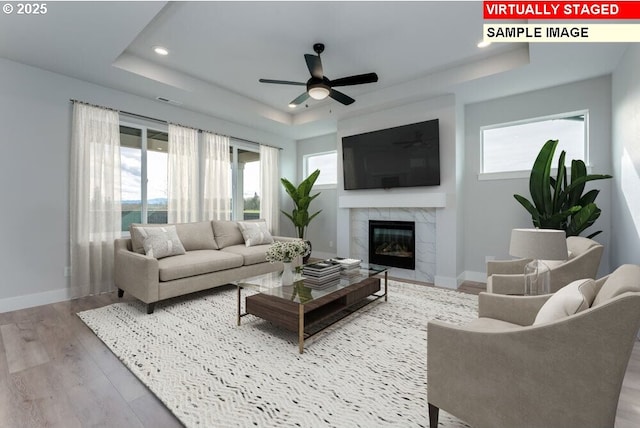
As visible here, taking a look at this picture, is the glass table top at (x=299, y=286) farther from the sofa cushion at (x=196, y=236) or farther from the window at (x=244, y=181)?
the window at (x=244, y=181)

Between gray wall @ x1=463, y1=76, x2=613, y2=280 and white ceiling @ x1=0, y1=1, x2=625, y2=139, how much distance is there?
22 centimetres

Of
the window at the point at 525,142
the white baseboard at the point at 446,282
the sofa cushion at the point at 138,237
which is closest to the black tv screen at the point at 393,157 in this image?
the window at the point at 525,142

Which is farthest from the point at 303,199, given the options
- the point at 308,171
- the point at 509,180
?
the point at 509,180

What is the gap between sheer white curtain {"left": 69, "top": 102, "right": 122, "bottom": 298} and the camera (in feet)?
11.6

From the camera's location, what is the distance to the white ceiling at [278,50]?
8.57 feet

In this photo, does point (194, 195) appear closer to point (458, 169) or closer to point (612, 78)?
point (458, 169)

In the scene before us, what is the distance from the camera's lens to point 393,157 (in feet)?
15.2

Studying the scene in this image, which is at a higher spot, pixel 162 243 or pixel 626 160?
pixel 626 160

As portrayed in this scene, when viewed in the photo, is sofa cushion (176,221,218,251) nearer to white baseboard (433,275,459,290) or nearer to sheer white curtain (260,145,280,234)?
sheer white curtain (260,145,280,234)

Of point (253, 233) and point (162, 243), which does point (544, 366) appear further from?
point (253, 233)

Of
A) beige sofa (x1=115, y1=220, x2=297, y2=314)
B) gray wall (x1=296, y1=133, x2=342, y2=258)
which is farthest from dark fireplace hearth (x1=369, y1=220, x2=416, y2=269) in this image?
beige sofa (x1=115, y1=220, x2=297, y2=314)

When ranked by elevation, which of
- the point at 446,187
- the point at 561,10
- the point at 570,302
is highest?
the point at 561,10

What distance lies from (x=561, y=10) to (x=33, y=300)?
241 inches

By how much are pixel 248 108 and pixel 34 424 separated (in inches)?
175
